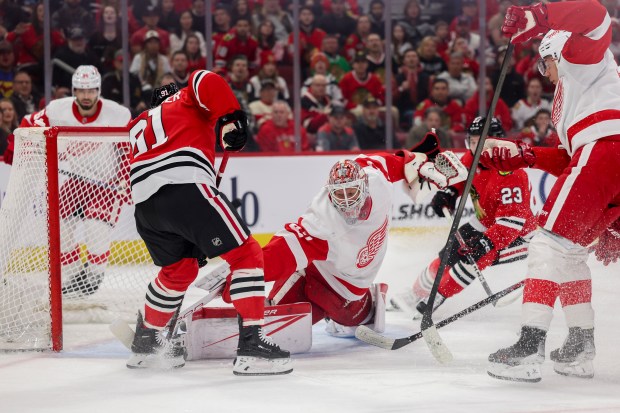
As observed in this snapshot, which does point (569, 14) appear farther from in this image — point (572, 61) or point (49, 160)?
point (49, 160)

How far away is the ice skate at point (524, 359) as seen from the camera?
2924 millimetres

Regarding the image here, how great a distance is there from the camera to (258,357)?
3.14m

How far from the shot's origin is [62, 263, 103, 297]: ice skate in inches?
169

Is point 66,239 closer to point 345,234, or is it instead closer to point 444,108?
point 345,234

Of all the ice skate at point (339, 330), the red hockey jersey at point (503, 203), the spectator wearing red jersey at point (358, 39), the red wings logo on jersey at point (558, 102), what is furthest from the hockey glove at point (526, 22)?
the spectator wearing red jersey at point (358, 39)

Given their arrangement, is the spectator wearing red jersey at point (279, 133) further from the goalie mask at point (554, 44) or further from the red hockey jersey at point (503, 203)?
Answer: the goalie mask at point (554, 44)

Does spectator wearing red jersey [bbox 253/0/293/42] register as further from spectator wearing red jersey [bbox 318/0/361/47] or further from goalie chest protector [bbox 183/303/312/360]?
goalie chest protector [bbox 183/303/312/360]

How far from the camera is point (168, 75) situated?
620cm

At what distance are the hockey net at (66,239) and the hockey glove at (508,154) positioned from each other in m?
1.43

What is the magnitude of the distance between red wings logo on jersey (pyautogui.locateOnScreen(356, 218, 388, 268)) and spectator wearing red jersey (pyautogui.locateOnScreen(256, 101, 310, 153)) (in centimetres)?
251

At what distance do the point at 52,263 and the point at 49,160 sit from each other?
37 centimetres

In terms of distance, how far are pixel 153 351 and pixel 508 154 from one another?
4.39 ft

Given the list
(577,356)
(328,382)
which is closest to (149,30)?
(328,382)

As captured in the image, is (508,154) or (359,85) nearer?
(508,154)
